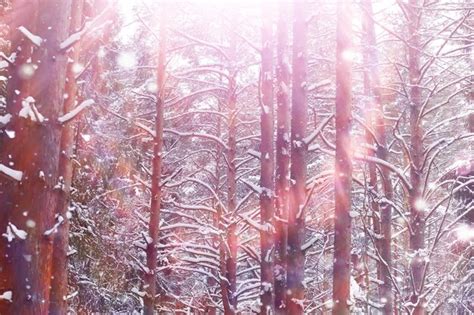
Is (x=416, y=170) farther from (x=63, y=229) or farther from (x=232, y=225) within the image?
(x=63, y=229)

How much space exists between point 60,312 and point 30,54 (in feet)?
14.2

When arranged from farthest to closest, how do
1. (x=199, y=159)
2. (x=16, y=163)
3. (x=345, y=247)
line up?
(x=199, y=159) < (x=345, y=247) < (x=16, y=163)

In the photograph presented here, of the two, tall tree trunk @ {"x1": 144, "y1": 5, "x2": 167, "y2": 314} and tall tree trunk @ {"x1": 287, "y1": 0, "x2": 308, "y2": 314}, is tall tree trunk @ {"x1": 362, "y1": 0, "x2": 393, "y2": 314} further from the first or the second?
tall tree trunk @ {"x1": 144, "y1": 5, "x2": 167, "y2": 314}

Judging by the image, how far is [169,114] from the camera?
14352 mm

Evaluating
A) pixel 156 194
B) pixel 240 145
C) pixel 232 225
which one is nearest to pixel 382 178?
→ pixel 232 225

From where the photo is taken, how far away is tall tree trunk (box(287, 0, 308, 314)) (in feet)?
21.9

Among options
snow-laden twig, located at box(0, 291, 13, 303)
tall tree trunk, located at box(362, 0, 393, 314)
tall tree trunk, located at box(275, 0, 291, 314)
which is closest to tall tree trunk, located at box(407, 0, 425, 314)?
tall tree trunk, located at box(362, 0, 393, 314)

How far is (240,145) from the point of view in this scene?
1614 centimetres

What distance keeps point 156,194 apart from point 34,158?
6174 mm

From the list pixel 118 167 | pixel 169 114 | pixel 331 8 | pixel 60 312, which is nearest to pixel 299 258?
pixel 60 312

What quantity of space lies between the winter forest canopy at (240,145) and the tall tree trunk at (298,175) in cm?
2

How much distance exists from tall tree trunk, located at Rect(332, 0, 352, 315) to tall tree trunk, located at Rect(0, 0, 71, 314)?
11.0 ft

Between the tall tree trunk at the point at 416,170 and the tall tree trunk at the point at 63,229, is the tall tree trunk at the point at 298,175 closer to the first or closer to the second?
the tall tree trunk at the point at 416,170

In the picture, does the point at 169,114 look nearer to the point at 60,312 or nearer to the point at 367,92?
the point at 367,92
